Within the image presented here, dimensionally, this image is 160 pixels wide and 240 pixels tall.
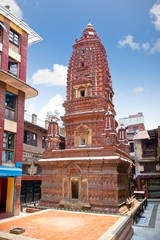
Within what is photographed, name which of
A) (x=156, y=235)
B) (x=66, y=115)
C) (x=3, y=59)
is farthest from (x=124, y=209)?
(x=3, y=59)

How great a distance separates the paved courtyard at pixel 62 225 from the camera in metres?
10.6

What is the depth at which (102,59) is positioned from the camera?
2616 cm

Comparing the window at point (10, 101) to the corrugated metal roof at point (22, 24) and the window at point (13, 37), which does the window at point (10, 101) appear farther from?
the corrugated metal roof at point (22, 24)

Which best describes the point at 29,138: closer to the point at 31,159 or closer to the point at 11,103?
the point at 31,159

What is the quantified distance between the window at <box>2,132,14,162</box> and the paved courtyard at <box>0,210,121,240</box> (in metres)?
4.45

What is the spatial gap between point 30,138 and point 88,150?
1073 centimetres

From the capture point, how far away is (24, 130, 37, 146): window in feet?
89.5

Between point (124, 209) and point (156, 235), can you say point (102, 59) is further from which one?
point (156, 235)

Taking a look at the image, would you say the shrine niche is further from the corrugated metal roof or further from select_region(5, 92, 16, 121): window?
the corrugated metal roof

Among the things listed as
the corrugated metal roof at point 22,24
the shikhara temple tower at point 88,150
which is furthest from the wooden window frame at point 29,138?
the corrugated metal roof at point 22,24

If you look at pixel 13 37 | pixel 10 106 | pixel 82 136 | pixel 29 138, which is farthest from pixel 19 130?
pixel 29 138

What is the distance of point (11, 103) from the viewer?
687 inches

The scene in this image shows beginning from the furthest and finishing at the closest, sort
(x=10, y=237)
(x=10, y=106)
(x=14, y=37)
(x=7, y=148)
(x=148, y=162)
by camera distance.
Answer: (x=148, y=162)
(x=14, y=37)
(x=10, y=106)
(x=7, y=148)
(x=10, y=237)

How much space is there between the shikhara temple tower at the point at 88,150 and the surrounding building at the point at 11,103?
5368 mm
